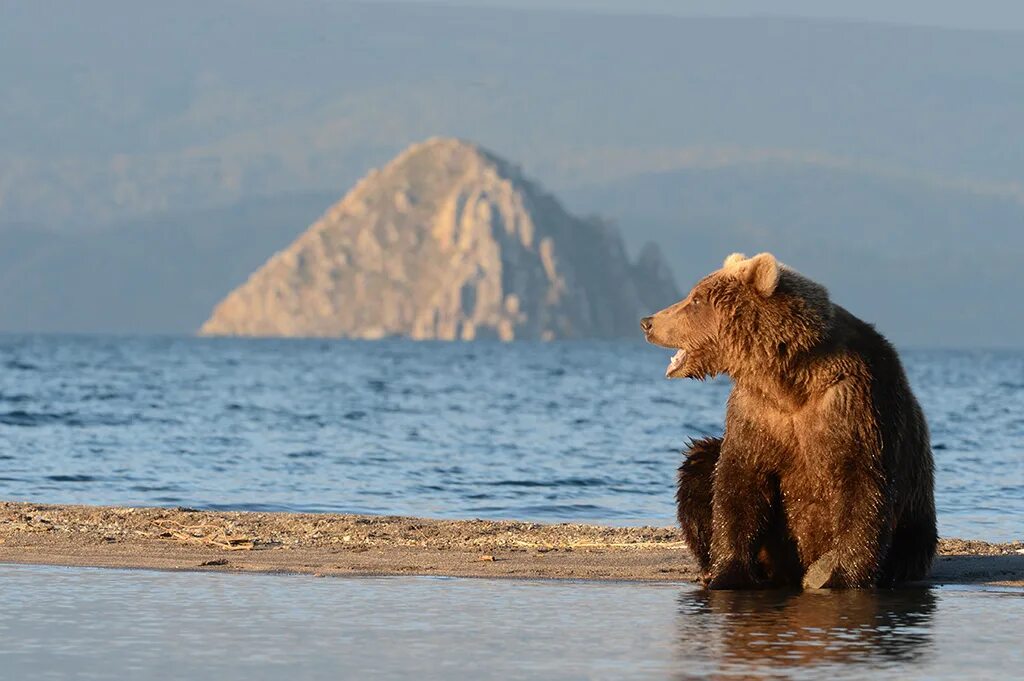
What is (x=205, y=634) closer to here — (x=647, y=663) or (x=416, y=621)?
(x=416, y=621)

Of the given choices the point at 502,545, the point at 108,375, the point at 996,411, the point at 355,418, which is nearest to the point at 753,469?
the point at 502,545

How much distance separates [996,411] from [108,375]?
98.5ft

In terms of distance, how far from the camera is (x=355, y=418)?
110ft

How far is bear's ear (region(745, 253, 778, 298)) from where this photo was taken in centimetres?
863

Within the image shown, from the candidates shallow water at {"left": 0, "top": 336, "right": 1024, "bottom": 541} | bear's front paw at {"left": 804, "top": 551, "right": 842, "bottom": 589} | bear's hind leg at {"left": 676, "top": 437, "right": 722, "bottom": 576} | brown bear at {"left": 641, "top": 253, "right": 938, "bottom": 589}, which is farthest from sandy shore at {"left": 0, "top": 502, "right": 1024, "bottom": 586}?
shallow water at {"left": 0, "top": 336, "right": 1024, "bottom": 541}

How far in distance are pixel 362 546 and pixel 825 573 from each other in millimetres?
3476

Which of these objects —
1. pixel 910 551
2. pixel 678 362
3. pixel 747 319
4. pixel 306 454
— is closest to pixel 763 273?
pixel 747 319

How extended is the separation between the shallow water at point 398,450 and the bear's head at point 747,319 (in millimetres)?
5868

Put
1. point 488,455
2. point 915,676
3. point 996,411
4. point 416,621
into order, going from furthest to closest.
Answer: point 996,411, point 488,455, point 416,621, point 915,676

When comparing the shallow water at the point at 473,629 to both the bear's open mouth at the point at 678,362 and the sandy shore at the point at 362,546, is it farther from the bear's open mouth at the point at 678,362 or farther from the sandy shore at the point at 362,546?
the bear's open mouth at the point at 678,362

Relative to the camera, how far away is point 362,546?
11.1 m

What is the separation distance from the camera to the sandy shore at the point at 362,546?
32.2 ft

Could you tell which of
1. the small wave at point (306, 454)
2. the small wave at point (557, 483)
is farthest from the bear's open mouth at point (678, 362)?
the small wave at point (306, 454)

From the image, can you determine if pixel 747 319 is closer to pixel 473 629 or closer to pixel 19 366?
pixel 473 629
